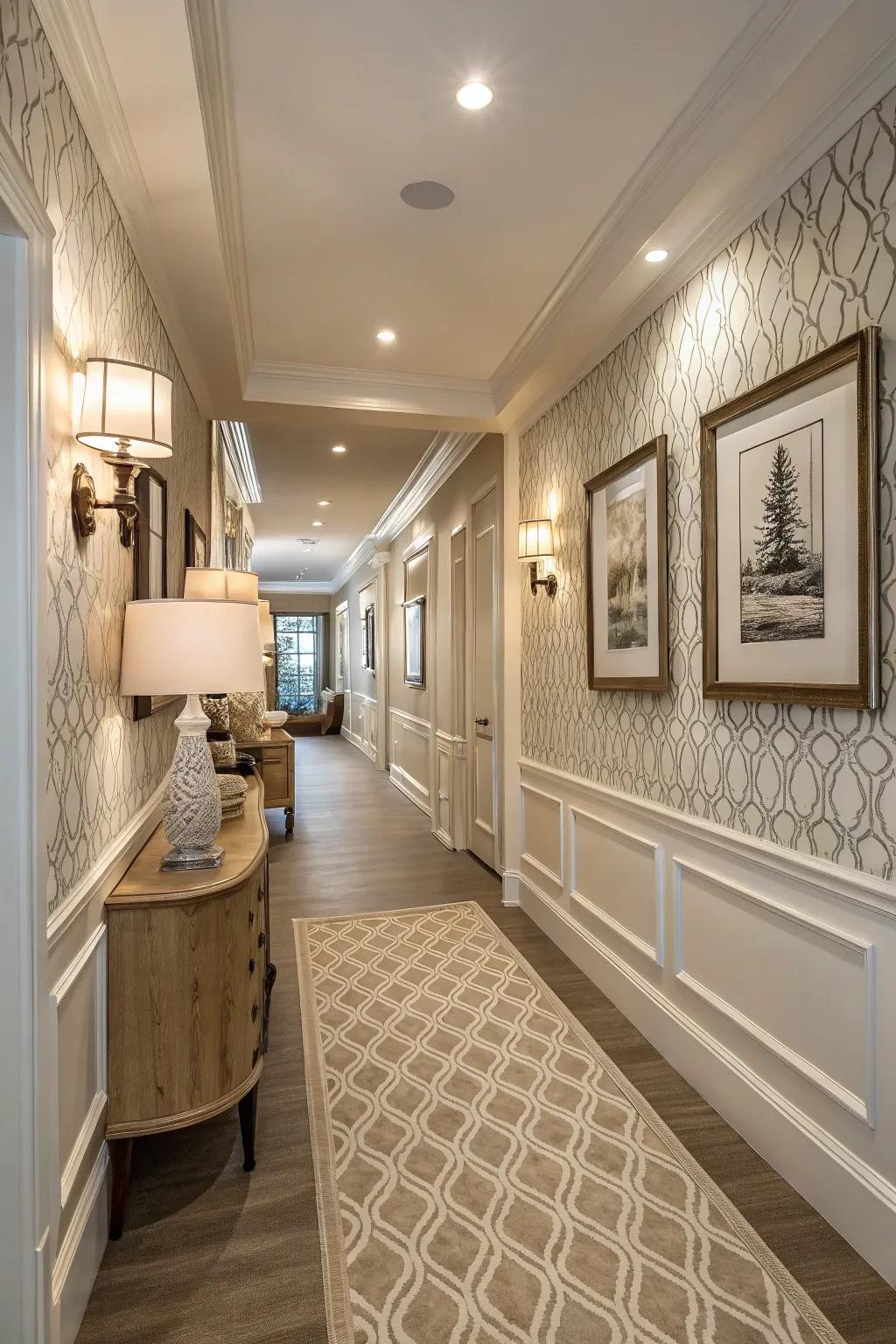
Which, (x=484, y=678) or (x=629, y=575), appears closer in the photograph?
(x=629, y=575)

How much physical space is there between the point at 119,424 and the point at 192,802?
938mm

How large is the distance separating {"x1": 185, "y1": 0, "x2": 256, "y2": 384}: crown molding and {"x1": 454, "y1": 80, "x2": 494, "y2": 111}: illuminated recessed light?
0.56m

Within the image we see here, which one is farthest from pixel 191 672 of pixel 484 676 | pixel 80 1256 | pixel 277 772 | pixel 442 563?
pixel 442 563

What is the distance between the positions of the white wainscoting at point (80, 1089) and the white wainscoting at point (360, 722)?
25.8 feet

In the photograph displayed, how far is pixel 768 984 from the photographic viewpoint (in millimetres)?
2035

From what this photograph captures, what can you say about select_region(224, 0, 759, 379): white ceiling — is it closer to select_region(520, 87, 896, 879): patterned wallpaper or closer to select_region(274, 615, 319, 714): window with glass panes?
select_region(520, 87, 896, 879): patterned wallpaper

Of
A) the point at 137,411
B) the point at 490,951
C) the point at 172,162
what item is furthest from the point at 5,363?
the point at 490,951

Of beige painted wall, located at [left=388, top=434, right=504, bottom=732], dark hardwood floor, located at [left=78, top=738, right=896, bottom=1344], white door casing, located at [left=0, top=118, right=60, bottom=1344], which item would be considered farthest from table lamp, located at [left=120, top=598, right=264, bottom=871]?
beige painted wall, located at [left=388, top=434, right=504, bottom=732]

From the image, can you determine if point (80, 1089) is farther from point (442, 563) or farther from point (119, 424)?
point (442, 563)

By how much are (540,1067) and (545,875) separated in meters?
1.34

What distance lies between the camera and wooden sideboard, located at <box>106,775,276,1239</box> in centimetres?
176

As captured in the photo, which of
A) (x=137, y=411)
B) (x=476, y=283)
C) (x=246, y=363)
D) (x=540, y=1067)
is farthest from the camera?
(x=246, y=363)

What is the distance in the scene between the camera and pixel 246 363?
11.3ft

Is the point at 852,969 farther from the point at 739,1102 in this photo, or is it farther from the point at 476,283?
the point at 476,283
